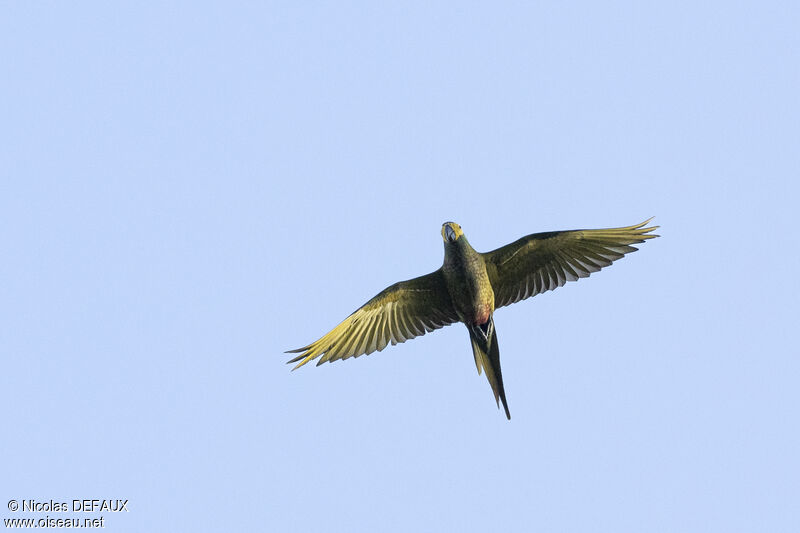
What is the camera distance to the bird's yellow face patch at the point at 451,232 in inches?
492

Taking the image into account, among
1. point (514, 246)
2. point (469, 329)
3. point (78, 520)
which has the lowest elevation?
point (78, 520)

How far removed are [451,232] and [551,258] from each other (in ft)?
→ 5.34

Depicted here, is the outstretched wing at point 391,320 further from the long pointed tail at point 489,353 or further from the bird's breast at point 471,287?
the long pointed tail at point 489,353

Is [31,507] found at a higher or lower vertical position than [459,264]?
lower

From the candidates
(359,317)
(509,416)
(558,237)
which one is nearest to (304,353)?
(359,317)

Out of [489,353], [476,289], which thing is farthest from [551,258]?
[489,353]

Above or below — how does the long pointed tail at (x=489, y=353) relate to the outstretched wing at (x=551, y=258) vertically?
below

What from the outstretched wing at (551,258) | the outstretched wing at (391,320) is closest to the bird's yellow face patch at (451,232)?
the outstretched wing at (551,258)

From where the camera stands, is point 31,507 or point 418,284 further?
point 418,284

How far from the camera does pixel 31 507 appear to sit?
12.2 m

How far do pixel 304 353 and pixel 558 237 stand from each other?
3.89m

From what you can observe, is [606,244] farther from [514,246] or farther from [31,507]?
[31,507]

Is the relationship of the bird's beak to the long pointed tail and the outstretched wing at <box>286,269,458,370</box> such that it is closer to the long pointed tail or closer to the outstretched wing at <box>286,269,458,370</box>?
the outstretched wing at <box>286,269,458,370</box>

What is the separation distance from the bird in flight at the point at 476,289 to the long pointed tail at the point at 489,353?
14 mm
